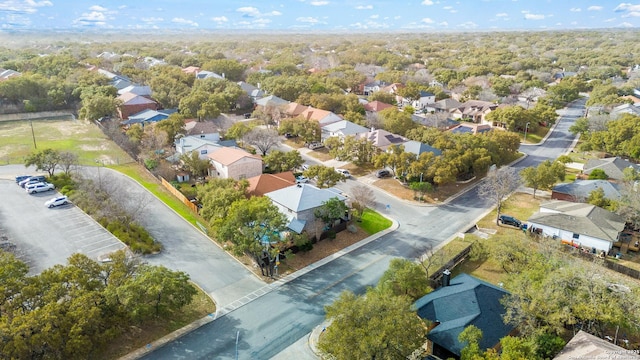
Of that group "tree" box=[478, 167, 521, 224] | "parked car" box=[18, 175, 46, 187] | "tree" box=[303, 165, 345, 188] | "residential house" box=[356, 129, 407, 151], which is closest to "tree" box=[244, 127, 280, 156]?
"residential house" box=[356, 129, 407, 151]

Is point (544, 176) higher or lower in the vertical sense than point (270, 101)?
lower

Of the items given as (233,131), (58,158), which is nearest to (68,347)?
(58,158)

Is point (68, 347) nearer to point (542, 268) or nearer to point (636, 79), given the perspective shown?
point (542, 268)

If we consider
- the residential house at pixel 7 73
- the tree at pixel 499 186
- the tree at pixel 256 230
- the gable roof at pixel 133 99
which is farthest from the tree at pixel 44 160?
the residential house at pixel 7 73

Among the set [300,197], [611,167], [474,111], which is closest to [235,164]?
[300,197]

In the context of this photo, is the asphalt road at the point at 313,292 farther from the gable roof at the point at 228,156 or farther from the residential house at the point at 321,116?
the residential house at the point at 321,116

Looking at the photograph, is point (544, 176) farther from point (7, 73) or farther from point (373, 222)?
point (7, 73)

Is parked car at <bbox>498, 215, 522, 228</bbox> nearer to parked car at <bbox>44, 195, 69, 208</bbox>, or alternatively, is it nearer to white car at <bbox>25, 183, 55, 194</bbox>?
parked car at <bbox>44, 195, 69, 208</bbox>
